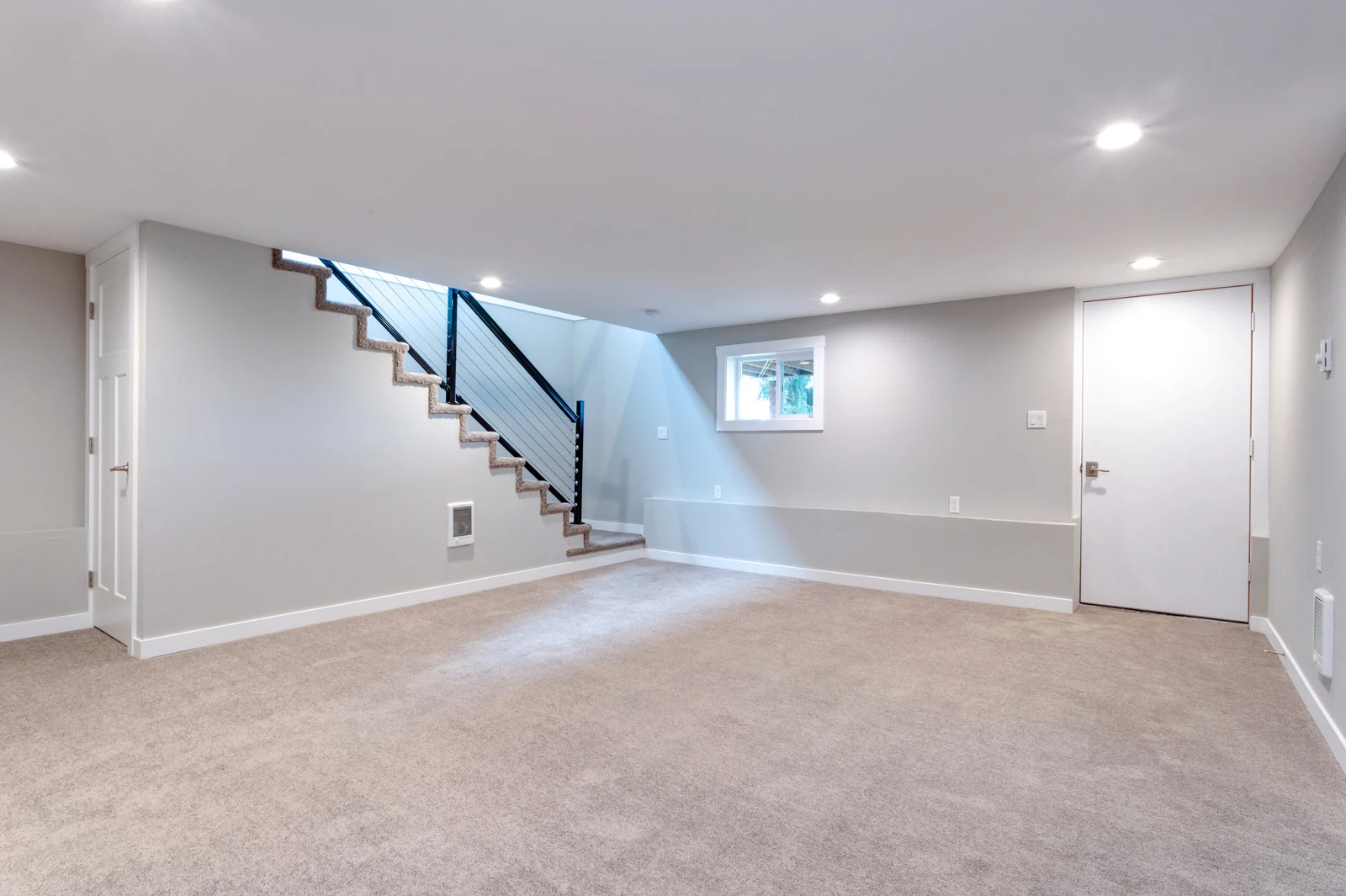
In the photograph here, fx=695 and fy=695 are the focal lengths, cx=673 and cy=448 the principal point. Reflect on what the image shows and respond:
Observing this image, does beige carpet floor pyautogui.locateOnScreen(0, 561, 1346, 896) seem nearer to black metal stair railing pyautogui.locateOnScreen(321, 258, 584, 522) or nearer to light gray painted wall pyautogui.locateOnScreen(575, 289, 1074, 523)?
light gray painted wall pyautogui.locateOnScreen(575, 289, 1074, 523)

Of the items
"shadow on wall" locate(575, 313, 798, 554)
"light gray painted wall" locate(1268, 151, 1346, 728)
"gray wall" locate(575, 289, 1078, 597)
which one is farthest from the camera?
"shadow on wall" locate(575, 313, 798, 554)

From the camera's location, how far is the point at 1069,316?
4.76 meters

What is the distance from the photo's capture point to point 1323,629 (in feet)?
8.95

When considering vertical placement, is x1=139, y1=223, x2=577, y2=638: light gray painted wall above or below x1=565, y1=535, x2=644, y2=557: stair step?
above

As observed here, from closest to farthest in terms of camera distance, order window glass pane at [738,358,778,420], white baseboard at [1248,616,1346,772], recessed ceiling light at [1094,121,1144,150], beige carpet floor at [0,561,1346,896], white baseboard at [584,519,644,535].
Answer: beige carpet floor at [0,561,1346,896] < recessed ceiling light at [1094,121,1144,150] < white baseboard at [1248,616,1346,772] < window glass pane at [738,358,778,420] < white baseboard at [584,519,644,535]

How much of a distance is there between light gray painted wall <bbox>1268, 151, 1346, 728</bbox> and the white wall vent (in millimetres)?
51

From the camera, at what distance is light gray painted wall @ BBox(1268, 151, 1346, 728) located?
8.52ft

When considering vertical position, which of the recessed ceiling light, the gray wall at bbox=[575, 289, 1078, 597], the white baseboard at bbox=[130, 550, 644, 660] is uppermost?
the recessed ceiling light

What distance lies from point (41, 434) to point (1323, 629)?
634cm

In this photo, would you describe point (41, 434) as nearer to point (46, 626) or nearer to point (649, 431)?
point (46, 626)

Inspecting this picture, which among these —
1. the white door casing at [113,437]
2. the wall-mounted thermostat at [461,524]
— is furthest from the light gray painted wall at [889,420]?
the white door casing at [113,437]

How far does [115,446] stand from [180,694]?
1583mm

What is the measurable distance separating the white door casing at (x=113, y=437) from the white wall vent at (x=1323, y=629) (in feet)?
17.3

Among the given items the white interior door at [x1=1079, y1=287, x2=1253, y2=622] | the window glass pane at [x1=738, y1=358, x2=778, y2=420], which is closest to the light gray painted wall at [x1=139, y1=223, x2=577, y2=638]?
the window glass pane at [x1=738, y1=358, x2=778, y2=420]
